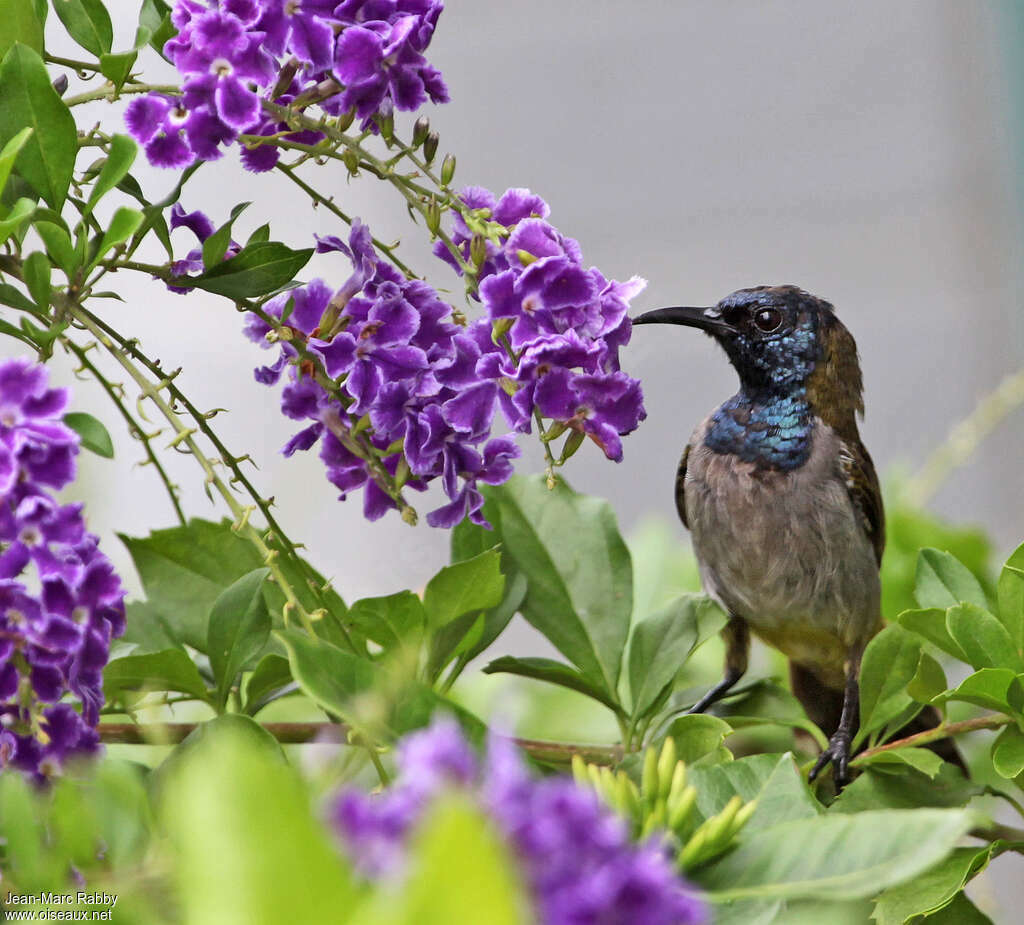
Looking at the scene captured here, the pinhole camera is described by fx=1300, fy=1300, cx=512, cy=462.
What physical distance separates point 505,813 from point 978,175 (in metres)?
2.82

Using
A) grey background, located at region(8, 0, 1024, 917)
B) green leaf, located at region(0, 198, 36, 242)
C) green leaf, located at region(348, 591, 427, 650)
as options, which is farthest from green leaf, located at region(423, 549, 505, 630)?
grey background, located at region(8, 0, 1024, 917)

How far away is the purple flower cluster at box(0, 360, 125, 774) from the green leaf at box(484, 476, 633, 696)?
0.91 feet

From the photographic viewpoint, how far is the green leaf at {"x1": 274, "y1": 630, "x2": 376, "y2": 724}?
1.20 ft

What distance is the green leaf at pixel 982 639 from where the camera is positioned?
1.86 ft

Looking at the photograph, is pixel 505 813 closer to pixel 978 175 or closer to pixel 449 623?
pixel 449 623

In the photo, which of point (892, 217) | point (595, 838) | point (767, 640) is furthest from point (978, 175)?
point (595, 838)

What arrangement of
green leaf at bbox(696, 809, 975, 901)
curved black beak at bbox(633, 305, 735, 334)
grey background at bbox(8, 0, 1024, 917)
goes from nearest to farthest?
green leaf at bbox(696, 809, 975, 901)
curved black beak at bbox(633, 305, 735, 334)
grey background at bbox(8, 0, 1024, 917)


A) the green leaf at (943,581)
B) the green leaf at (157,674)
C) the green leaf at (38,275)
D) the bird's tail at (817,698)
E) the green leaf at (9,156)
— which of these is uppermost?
the green leaf at (9,156)

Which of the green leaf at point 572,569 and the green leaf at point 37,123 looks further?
the green leaf at point 572,569

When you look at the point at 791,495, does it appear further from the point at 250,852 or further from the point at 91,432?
the point at 250,852

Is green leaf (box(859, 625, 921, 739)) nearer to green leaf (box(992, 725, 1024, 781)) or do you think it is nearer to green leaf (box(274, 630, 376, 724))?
green leaf (box(992, 725, 1024, 781))

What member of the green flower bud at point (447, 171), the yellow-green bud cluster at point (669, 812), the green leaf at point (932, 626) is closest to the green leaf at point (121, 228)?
the green flower bud at point (447, 171)

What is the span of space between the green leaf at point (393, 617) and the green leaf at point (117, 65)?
0.75 feet

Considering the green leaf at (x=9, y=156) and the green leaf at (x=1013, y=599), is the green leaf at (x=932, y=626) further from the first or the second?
the green leaf at (x=9, y=156)
